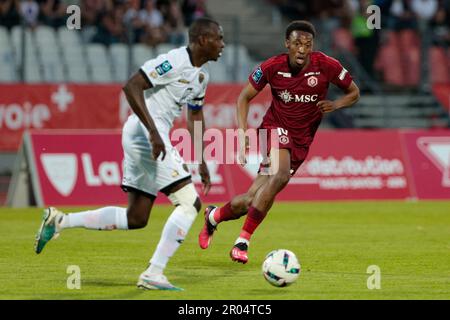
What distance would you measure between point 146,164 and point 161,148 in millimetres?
496

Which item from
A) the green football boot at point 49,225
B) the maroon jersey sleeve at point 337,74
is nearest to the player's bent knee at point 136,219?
the green football boot at point 49,225

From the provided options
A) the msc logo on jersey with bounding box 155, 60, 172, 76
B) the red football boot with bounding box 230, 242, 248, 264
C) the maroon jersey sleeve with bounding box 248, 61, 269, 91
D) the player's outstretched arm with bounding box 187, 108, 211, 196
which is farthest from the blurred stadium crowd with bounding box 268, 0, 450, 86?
the msc logo on jersey with bounding box 155, 60, 172, 76

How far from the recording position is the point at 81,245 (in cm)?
1466

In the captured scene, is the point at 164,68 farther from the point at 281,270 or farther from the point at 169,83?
the point at 281,270

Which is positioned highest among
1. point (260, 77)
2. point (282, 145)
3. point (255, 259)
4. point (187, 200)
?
point (260, 77)

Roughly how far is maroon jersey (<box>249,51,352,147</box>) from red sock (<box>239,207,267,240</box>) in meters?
1.11

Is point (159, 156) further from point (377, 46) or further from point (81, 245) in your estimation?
point (377, 46)

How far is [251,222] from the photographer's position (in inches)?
480

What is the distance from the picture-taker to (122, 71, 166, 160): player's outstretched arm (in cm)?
986

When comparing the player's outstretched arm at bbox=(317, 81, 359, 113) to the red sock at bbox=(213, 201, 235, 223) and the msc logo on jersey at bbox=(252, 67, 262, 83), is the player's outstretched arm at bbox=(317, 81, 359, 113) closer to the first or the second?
the msc logo on jersey at bbox=(252, 67, 262, 83)

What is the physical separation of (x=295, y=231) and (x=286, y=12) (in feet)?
50.2

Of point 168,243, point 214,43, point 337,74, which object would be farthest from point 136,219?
point 337,74

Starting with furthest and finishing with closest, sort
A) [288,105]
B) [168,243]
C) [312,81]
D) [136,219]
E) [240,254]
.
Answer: [288,105]
[312,81]
[240,254]
[136,219]
[168,243]

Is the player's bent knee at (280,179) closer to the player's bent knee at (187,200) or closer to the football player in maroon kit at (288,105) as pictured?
the football player in maroon kit at (288,105)
